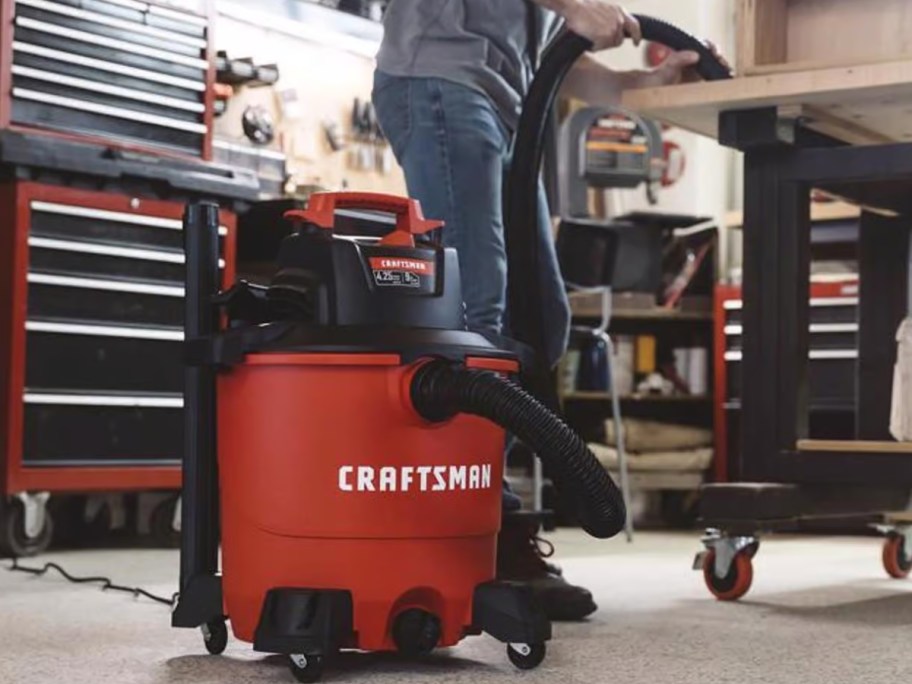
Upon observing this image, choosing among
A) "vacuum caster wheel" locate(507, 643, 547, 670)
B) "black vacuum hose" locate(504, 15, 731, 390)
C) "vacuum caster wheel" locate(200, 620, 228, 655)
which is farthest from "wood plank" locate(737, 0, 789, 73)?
"vacuum caster wheel" locate(200, 620, 228, 655)

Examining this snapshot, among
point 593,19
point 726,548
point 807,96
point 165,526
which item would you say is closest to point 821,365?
point 165,526

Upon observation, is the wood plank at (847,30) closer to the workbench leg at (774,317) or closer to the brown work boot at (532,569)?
the workbench leg at (774,317)

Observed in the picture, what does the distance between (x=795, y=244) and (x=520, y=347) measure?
30.9 inches

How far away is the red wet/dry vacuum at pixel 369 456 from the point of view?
1500 mm

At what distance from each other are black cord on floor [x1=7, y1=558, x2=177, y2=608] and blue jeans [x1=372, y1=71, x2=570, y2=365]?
64cm

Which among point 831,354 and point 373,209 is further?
point 831,354

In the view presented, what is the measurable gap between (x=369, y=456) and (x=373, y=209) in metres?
0.31

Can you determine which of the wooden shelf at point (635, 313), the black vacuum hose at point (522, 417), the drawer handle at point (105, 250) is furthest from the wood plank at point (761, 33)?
the wooden shelf at point (635, 313)

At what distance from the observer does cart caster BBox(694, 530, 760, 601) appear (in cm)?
231

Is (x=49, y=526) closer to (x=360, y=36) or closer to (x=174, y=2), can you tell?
(x=174, y=2)

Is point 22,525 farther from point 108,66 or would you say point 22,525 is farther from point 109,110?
point 108,66

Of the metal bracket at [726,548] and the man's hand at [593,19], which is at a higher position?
the man's hand at [593,19]

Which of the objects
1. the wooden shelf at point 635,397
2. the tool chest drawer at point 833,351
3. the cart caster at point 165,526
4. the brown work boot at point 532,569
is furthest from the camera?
the wooden shelf at point 635,397

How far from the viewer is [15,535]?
3.23 metres
